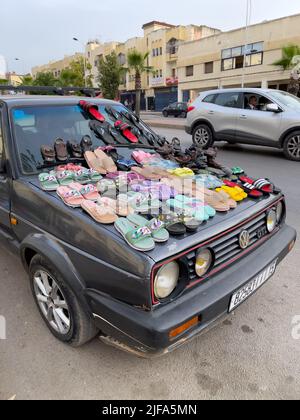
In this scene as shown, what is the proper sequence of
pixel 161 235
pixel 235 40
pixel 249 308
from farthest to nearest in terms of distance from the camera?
pixel 235 40 → pixel 249 308 → pixel 161 235

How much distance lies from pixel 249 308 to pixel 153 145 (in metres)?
1.92

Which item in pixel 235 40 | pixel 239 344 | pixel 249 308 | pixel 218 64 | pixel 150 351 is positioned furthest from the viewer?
pixel 218 64

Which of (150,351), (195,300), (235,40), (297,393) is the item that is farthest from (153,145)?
(235,40)

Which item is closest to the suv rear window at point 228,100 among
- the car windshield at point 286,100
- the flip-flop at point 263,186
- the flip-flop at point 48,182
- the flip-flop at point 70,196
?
the car windshield at point 286,100

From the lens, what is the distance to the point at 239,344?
2.30 metres

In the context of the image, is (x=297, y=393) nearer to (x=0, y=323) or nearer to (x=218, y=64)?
(x=0, y=323)

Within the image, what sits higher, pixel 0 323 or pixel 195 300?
pixel 195 300

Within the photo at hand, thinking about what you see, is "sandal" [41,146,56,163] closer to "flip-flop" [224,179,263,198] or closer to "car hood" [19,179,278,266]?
"car hood" [19,179,278,266]

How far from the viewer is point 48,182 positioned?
89.7 inches

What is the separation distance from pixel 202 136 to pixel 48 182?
7.83 meters

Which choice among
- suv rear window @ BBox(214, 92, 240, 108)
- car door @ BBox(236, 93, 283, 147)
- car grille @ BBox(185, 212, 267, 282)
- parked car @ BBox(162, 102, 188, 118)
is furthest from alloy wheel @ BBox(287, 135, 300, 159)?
Result: parked car @ BBox(162, 102, 188, 118)

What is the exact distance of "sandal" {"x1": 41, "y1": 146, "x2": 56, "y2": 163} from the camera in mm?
2605

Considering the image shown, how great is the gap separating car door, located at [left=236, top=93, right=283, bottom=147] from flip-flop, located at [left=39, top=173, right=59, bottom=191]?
7.01 m

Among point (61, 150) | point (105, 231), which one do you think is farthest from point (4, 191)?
point (105, 231)
